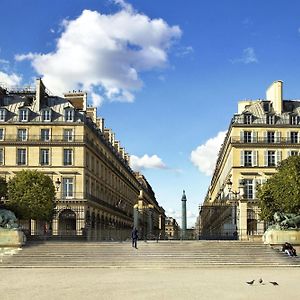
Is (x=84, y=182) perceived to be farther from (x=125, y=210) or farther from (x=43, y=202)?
(x=125, y=210)

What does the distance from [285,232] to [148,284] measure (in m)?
17.7

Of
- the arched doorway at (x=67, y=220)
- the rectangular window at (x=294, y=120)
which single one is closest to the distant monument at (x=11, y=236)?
the arched doorway at (x=67, y=220)

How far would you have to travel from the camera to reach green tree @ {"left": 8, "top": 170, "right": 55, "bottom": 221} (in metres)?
53.3

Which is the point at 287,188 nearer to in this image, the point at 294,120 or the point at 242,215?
the point at 242,215

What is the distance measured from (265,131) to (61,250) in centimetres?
4135

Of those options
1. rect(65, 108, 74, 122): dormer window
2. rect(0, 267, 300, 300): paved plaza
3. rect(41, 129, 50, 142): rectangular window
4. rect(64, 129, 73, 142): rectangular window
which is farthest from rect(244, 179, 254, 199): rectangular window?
rect(0, 267, 300, 300): paved plaza

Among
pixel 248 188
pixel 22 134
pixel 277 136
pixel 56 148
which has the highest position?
pixel 277 136

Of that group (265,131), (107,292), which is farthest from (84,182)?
(107,292)

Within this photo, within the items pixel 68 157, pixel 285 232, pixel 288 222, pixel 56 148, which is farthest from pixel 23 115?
pixel 285 232

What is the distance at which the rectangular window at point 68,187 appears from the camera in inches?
2532

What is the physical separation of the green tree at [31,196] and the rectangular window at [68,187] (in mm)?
9282

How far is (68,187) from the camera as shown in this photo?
212 ft

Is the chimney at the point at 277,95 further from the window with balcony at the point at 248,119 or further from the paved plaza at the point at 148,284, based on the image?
the paved plaza at the point at 148,284

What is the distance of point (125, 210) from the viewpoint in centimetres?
9931
